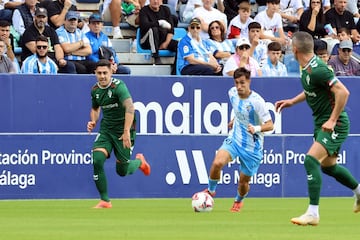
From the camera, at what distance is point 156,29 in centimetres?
2194

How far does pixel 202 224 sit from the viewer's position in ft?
42.6

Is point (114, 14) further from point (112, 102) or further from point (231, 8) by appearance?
point (112, 102)

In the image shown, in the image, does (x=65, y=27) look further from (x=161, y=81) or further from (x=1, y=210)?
(x=1, y=210)

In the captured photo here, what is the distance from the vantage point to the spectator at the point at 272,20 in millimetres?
23125

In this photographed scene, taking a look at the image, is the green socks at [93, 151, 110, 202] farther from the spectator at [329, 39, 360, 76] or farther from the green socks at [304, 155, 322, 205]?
the spectator at [329, 39, 360, 76]

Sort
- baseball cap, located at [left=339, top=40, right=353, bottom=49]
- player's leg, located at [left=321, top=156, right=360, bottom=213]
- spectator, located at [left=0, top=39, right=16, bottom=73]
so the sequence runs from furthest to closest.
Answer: baseball cap, located at [left=339, top=40, right=353, bottom=49]
spectator, located at [left=0, top=39, right=16, bottom=73]
player's leg, located at [left=321, top=156, right=360, bottom=213]

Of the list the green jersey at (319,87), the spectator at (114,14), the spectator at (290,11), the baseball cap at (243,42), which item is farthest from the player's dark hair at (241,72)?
the spectator at (290,11)

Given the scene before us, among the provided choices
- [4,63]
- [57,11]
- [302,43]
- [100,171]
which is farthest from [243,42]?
[302,43]

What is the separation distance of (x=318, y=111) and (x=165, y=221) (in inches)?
90.6

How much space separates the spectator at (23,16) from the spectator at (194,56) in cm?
290

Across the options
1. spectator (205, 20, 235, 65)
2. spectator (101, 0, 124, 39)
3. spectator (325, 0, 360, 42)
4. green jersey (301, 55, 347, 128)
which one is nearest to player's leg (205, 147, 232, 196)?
green jersey (301, 55, 347, 128)

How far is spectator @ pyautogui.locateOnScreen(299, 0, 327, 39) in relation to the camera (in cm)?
2378

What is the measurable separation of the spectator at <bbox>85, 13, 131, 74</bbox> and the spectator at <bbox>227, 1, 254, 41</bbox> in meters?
2.62

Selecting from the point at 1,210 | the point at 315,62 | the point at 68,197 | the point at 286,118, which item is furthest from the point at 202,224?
the point at 286,118
